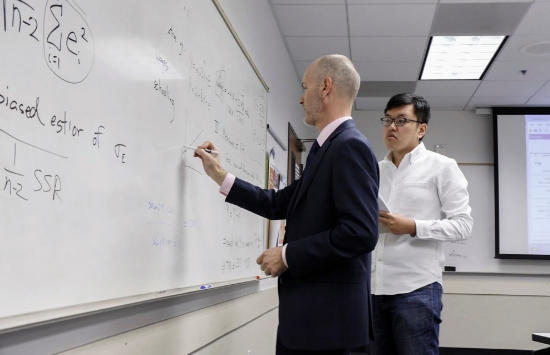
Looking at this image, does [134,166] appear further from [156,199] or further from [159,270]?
[159,270]

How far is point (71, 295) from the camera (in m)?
1.01

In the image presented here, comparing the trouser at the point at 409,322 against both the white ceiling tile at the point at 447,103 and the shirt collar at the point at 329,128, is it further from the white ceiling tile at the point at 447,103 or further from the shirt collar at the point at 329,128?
the white ceiling tile at the point at 447,103

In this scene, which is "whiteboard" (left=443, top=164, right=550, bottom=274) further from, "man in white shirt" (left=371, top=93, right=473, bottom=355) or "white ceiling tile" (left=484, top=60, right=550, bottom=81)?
"man in white shirt" (left=371, top=93, right=473, bottom=355)

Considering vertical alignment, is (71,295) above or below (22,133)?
below

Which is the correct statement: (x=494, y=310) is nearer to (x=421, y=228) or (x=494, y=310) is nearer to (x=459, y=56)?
(x=459, y=56)

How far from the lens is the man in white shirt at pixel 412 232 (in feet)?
6.04

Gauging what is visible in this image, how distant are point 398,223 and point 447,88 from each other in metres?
3.59

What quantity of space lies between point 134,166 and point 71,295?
0.38 m

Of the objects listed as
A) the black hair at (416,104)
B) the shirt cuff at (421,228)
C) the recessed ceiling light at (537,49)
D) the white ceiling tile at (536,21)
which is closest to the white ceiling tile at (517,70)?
the recessed ceiling light at (537,49)

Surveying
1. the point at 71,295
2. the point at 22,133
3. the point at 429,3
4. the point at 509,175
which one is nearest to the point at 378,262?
the point at 71,295

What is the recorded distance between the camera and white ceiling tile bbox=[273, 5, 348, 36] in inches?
135

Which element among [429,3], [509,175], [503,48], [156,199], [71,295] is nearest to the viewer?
[71,295]

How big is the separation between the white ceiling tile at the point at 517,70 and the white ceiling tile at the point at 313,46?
1.31m

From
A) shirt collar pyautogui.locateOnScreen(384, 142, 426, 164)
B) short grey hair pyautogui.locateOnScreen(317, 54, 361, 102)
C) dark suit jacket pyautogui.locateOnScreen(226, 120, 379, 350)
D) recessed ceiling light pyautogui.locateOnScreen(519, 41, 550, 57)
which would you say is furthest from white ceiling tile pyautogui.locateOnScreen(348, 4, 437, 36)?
dark suit jacket pyautogui.locateOnScreen(226, 120, 379, 350)
